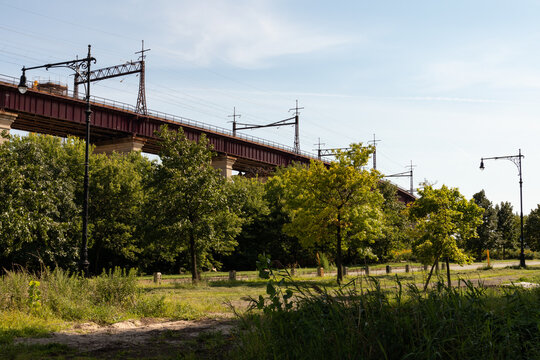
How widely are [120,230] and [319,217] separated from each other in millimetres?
17973

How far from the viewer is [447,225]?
21.0 meters

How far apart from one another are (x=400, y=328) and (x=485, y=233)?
211 feet

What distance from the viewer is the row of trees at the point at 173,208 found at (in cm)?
2200

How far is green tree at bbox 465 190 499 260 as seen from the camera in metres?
64.0

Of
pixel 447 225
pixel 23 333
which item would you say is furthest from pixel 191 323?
pixel 447 225

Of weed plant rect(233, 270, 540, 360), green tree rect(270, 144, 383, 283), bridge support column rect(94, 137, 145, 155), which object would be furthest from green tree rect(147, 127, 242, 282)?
bridge support column rect(94, 137, 145, 155)

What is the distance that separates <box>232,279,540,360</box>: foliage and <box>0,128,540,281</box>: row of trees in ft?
50.5

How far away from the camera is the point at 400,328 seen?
573 centimetres

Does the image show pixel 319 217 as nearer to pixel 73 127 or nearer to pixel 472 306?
pixel 472 306

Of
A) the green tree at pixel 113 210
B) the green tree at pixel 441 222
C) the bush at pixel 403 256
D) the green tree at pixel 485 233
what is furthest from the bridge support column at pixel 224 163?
the green tree at pixel 441 222

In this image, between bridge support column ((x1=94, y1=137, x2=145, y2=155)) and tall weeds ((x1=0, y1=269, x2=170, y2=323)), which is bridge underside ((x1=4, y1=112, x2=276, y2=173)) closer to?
bridge support column ((x1=94, y1=137, x2=145, y2=155))

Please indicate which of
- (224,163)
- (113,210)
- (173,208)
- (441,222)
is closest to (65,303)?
(173,208)

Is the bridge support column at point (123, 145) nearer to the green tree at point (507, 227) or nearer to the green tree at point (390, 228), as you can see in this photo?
the green tree at point (390, 228)

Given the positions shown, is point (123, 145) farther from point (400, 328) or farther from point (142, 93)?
point (400, 328)
